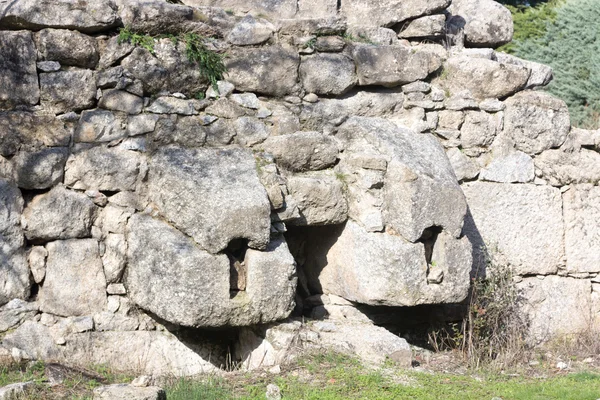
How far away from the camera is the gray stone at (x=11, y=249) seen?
18.8ft

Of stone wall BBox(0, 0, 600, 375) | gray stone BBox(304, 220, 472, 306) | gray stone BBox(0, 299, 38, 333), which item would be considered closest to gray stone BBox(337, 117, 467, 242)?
stone wall BBox(0, 0, 600, 375)

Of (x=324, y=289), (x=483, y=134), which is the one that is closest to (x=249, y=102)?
(x=324, y=289)

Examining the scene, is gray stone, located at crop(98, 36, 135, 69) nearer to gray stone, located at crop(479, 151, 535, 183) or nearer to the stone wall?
the stone wall

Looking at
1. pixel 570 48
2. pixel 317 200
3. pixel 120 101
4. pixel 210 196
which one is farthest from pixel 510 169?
pixel 570 48

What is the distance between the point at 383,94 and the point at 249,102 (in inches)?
49.5

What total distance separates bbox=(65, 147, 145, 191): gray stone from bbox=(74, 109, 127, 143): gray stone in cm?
9

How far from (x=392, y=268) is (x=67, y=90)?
2.76 metres

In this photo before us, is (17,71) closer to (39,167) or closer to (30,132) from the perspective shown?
(30,132)

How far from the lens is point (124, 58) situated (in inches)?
248

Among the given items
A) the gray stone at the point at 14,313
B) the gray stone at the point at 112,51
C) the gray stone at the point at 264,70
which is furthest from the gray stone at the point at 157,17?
the gray stone at the point at 14,313

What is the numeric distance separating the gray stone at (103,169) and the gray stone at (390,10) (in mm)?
2593

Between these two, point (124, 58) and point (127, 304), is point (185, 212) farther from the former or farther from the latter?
point (124, 58)

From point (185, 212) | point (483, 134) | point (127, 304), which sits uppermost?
point (483, 134)

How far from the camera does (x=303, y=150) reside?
658cm
